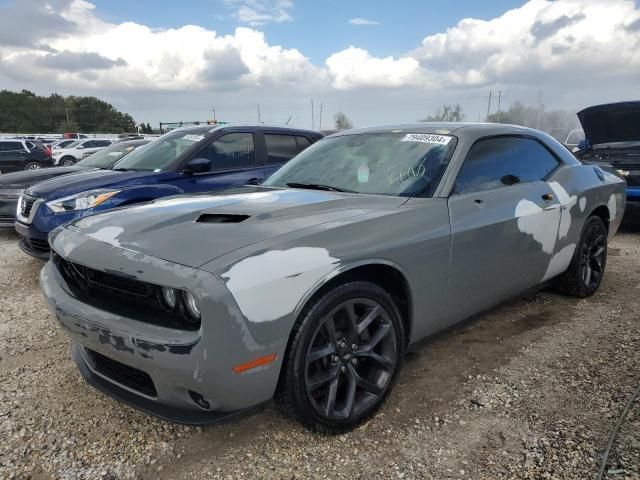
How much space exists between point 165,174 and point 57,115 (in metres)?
82.0

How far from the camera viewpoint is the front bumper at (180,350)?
190 cm

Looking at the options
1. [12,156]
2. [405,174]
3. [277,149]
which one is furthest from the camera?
[12,156]

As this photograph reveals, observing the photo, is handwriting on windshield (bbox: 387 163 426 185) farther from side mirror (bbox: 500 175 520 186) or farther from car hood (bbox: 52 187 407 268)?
side mirror (bbox: 500 175 520 186)

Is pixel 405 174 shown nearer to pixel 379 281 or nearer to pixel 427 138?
pixel 427 138

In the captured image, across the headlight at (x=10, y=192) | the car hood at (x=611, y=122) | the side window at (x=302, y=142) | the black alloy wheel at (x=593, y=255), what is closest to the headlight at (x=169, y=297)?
the black alloy wheel at (x=593, y=255)

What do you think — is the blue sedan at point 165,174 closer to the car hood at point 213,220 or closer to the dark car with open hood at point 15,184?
the dark car with open hood at point 15,184

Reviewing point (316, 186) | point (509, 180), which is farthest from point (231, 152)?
point (509, 180)

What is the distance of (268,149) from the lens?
245 inches

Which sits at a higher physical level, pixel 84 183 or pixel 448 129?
pixel 448 129

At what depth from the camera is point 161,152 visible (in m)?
5.91

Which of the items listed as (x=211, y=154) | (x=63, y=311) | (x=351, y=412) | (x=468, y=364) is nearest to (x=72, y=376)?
(x=63, y=311)

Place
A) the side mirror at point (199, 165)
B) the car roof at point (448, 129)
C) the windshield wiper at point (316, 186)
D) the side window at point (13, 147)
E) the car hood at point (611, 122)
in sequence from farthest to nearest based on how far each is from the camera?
the side window at point (13, 147) → the car hood at point (611, 122) → the side mirror at point (199, 165) → the car roof at point (448, 129) → the windshield wiper at point (316, 186)

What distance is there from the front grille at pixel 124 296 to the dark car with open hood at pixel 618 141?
685 centimetres

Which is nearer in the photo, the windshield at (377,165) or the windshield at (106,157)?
the windshield at (377,165)
